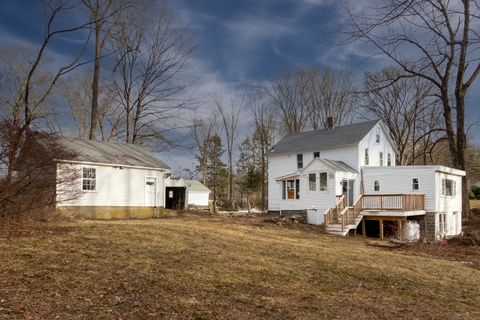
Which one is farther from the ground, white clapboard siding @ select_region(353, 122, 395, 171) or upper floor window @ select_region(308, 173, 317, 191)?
white clapboard siding @ select_region(353, 122, 395, 171)

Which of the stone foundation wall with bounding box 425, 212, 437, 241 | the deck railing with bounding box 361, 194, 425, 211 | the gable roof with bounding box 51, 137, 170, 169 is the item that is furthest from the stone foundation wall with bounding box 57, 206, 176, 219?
the stone foundation wall with bounding box 425, 212, 437, 241

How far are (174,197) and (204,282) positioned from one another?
2981 cm

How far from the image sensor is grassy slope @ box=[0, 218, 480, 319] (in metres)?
5.55

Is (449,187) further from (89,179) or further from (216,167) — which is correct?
(216,167)

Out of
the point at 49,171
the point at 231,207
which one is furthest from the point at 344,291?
the point at 231,207

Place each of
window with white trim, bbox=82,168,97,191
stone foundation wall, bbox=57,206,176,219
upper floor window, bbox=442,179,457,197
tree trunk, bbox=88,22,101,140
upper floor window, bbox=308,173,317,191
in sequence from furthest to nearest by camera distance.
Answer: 1. tree trunk, bbox=88,22,101,140
2. upper floor window, bbox=308,173,317,191
3. upper floor window, bbox=442,179,457,197
4. window with white trim, bbox=82,168,97,191
5. stone foundation wall, bbox=57,206,176,219

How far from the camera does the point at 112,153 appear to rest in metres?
24.3

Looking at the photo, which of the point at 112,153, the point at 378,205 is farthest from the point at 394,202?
the point at 112,153

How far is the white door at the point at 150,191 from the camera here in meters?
24.8

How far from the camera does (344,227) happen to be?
23781 mm

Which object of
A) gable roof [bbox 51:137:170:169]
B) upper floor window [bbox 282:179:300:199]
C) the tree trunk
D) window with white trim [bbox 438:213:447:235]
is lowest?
window with white trim [bbox 438:213:447:235]

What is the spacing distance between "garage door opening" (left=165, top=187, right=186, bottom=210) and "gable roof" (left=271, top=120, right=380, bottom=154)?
8.37 m

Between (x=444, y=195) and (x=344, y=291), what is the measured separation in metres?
23.5

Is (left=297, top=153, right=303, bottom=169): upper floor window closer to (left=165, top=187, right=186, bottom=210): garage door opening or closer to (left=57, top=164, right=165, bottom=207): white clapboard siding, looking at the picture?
(left=165, top=187, right=186, bottom=210): garage door opening
